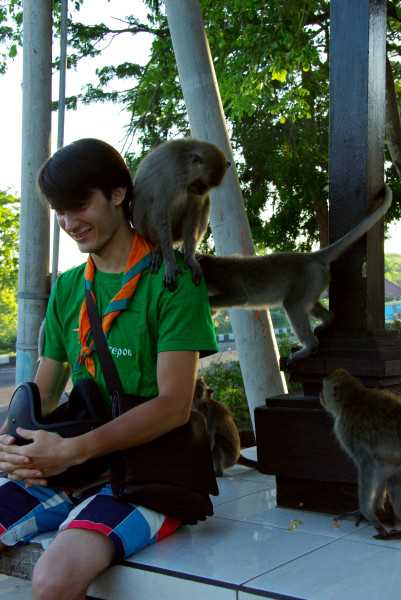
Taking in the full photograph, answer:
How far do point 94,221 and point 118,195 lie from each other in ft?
0.49

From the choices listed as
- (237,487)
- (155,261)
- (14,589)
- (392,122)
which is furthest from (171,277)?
(392,122)

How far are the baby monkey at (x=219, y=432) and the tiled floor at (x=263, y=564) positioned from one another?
965 millimetres

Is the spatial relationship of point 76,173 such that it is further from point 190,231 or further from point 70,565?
point 70,565

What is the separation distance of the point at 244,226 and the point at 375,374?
102 inches

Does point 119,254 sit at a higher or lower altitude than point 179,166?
lower

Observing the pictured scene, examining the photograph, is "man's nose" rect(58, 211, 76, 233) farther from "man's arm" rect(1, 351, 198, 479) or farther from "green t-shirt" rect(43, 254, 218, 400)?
"man's arm" rect(1, 351, 198, 479)

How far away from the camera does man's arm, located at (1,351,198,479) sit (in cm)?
251

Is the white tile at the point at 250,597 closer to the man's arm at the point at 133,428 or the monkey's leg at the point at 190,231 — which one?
the man's arm at the point at 133,428

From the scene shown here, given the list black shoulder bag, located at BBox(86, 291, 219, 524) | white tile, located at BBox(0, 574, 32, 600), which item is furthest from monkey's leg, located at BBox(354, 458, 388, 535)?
white tile, located at BBox(0, 574, 32, 600)

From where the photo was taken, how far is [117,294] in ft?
9.14

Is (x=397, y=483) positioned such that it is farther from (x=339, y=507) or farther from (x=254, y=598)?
(x=254, y=598)

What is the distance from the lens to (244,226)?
5598 millimetres

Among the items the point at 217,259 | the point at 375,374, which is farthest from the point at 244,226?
the point at 375,374

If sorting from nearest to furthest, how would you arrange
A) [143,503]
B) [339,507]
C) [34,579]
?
[34,579] < [143,503] < [339,507]
